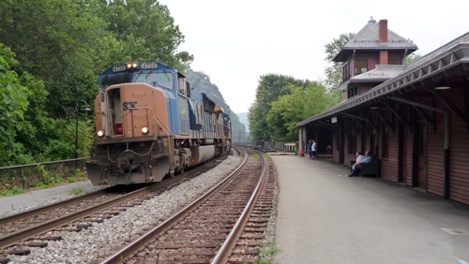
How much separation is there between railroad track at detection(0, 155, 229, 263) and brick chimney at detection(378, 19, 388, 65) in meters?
25.2

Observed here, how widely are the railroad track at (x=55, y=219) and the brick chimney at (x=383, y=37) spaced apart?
82.6 ft

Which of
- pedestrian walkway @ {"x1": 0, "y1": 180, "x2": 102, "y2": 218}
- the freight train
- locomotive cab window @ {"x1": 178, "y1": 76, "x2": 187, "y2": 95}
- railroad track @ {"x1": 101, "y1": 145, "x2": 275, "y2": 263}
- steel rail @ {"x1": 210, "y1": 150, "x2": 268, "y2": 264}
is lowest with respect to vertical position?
pedestrian walkway @ {"x1": 0, "y1": 180, "x2": 102, "y2": 218}

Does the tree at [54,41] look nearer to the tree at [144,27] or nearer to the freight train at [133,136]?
the freight train at [133,136]

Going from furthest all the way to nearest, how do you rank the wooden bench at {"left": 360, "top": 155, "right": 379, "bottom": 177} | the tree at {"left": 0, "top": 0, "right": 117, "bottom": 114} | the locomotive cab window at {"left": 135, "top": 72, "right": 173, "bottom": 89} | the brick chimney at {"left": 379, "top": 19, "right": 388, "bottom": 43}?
the brick chimney at {"left": 379, "top": 19, "right": 388, "bottom": 43} < the tree at {"left": 0, "top": 0, "right": 117, "bottom": 114} < the wooden bench at {"left": 360, "top": 155, "right": 379, "bottom": 177} < the locomotive cab window at {"left": 135, "top": 72, "right": 173, "bottom": 89}

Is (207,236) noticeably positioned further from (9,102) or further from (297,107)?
(297,107)

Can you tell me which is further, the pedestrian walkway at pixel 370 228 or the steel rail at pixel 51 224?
the steel rail at pixel 51 224

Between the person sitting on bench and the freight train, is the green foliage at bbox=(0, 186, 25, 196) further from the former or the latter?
the person sitting on bench

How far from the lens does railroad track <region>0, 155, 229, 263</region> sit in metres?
6.30

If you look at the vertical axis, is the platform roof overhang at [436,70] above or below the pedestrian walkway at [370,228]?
above

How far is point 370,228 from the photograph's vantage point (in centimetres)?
708

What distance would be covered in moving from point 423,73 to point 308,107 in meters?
39.7

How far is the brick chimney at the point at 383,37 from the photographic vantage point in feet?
104

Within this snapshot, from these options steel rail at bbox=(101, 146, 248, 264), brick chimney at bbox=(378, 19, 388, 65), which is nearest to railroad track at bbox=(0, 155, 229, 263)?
steel rail at bbox=(101, 146, 248, 264)

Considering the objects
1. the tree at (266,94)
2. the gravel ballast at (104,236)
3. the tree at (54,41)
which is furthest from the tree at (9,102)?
the tree at (266,94)
